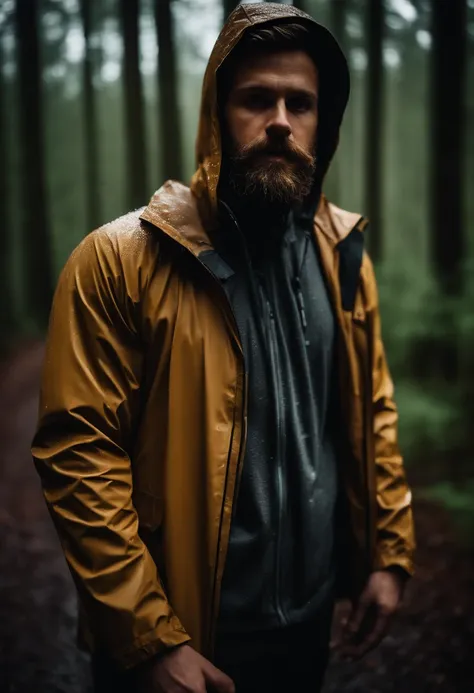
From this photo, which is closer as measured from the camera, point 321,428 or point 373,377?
point 321,428

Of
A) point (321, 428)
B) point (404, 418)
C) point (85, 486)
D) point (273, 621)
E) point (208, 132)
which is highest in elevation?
point (208, 132)

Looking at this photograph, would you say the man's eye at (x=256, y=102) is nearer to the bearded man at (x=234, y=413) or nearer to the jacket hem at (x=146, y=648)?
the bearded man at (x=234, y=413)

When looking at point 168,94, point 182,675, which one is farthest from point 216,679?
point 168,94

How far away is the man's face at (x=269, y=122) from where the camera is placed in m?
2.04

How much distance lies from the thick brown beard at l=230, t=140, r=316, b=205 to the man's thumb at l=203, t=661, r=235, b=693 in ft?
5.31

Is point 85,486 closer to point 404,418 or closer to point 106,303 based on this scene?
point 106,303

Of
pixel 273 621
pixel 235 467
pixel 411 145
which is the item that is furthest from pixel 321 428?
pixel 411 145

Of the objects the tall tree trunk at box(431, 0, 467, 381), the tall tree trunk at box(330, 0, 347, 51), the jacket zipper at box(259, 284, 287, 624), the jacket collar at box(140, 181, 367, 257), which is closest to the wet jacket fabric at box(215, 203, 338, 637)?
the jacket zipper at box(259, 284, 287, 624)

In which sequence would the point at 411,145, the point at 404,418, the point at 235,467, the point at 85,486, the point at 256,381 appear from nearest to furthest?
the point at 85,486 < the point at 235,467 < the point at 256,381 < the point at 404,418 < the point at 411,145

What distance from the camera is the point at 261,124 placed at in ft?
6.75

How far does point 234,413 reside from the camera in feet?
6.24

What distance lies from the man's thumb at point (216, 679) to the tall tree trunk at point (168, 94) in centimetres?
875

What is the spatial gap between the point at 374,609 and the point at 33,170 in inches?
397

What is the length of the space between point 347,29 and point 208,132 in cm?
864
